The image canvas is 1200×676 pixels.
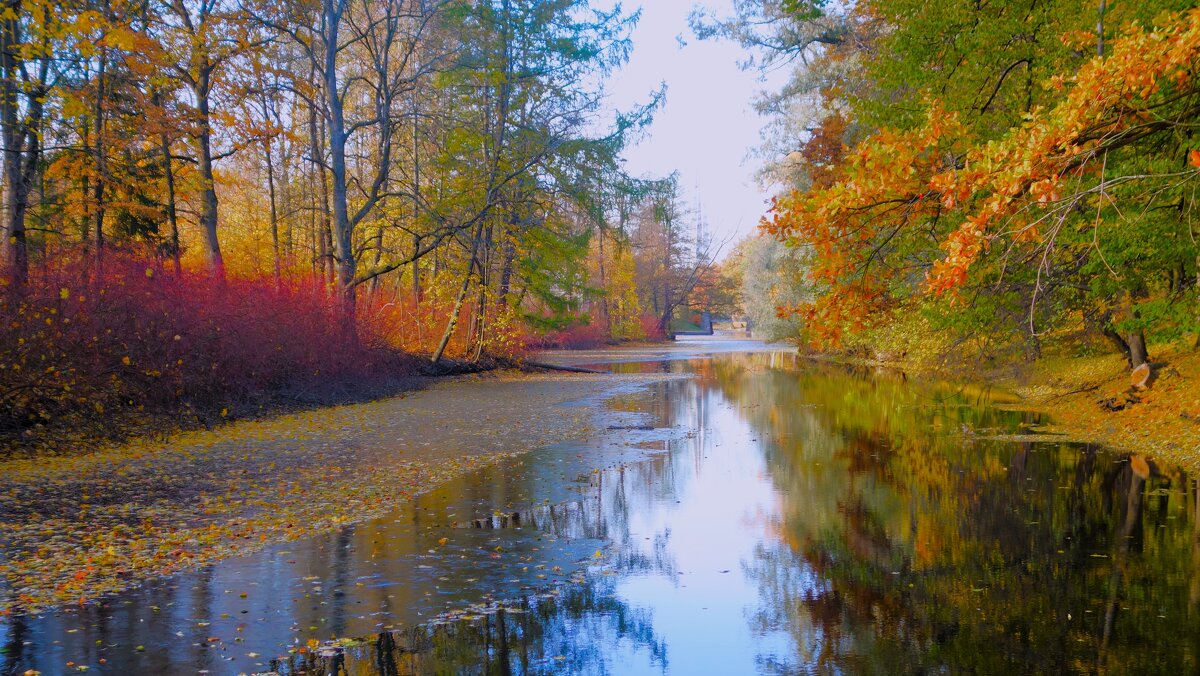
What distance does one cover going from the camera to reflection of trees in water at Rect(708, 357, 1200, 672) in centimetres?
530

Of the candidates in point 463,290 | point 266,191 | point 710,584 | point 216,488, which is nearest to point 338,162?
point 463,290

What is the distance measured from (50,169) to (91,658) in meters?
16.2

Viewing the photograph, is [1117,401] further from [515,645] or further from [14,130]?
[14,130]

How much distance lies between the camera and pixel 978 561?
715 cm

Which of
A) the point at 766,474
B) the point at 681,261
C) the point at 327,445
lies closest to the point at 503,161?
the point at 327,445

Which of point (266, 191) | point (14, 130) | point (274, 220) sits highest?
point (266, 191)

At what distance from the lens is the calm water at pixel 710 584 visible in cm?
510

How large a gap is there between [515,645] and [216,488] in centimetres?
591

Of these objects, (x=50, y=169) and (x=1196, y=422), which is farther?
(x=50, y=169)

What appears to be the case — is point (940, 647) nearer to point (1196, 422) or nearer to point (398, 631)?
point (398, 631)

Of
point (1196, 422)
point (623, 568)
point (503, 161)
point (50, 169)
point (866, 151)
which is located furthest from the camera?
point (503, 161)

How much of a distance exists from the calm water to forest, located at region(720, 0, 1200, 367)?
6.73ft

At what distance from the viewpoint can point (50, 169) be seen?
1777cm

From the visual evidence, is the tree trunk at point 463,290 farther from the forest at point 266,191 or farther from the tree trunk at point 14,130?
the tree trunk at point 14,130
